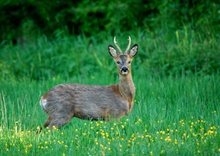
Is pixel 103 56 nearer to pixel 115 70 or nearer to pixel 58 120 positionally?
pixel 115 70

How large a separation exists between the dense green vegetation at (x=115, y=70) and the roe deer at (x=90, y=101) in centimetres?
21

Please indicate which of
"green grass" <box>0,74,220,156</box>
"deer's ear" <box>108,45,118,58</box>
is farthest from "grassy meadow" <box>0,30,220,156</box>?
"deer's ear" <box>108,45,118,58</box>

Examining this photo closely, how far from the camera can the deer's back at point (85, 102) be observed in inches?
376

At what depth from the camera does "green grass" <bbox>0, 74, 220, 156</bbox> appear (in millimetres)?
7672

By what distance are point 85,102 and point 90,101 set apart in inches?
3.9

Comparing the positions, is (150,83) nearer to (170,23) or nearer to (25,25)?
(170,23)

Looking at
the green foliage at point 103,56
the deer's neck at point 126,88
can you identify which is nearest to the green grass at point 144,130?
the deer's neck at point 126,88

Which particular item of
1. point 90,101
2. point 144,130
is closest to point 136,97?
point 90,101

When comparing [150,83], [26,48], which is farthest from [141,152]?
[26,48]

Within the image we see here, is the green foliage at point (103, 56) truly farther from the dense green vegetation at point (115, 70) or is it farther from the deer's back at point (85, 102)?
the deer's back at point (85, 102)

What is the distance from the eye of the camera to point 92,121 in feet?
31.6

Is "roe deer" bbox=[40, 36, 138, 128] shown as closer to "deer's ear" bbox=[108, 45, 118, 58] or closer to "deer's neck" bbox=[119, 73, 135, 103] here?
"deer's neck" bbox=[119, 73, 135, 103]

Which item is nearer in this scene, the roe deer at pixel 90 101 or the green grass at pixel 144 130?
the green grass at pixel 144 130

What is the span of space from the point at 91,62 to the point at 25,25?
4.49 m
